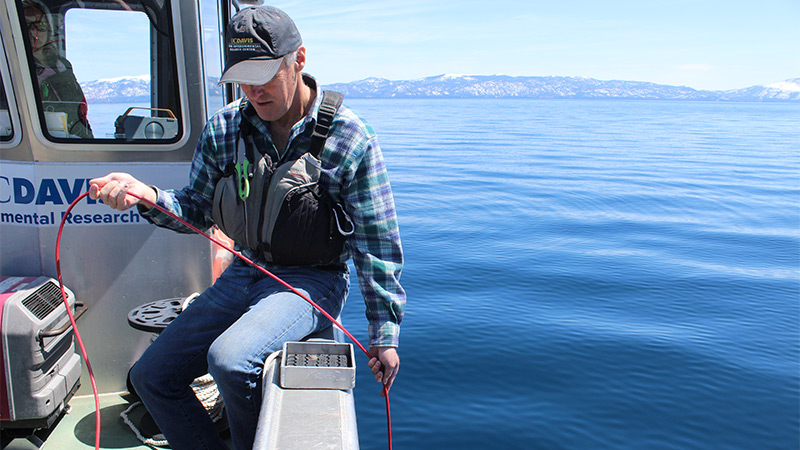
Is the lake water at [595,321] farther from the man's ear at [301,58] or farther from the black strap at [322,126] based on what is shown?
the man's ear at [301,58]

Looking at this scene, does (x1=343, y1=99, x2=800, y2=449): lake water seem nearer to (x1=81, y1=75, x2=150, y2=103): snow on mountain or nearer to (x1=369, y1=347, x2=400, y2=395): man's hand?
(x1=369, y1=347, x2=400, y2=395): man's hand

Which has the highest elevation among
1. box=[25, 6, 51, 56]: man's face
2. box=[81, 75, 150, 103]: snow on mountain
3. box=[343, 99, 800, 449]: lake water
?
box=[25, 6, 51, 56]: man's face

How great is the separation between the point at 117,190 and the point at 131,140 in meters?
1.24

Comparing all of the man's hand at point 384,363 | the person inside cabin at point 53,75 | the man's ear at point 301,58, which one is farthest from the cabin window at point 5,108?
the man's hand at point 384,363

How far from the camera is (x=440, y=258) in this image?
9.10 metres

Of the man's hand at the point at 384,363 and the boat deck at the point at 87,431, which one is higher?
the man's hand at the point at 384,363

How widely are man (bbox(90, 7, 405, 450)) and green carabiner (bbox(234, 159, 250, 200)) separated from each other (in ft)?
0.33

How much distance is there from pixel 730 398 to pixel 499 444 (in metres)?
2.20

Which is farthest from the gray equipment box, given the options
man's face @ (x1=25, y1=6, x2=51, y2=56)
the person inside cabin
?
man's face @ (x1=25, y1=6, x2=51, y2=56)

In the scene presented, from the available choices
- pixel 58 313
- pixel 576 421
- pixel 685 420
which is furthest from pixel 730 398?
pixel 58 313

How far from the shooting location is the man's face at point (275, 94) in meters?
2.08

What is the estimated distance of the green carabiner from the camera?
7.14 ft

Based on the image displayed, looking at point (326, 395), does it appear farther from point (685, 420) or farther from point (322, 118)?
point (685, 420)

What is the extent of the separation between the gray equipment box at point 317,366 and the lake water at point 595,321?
2540 millimetres
